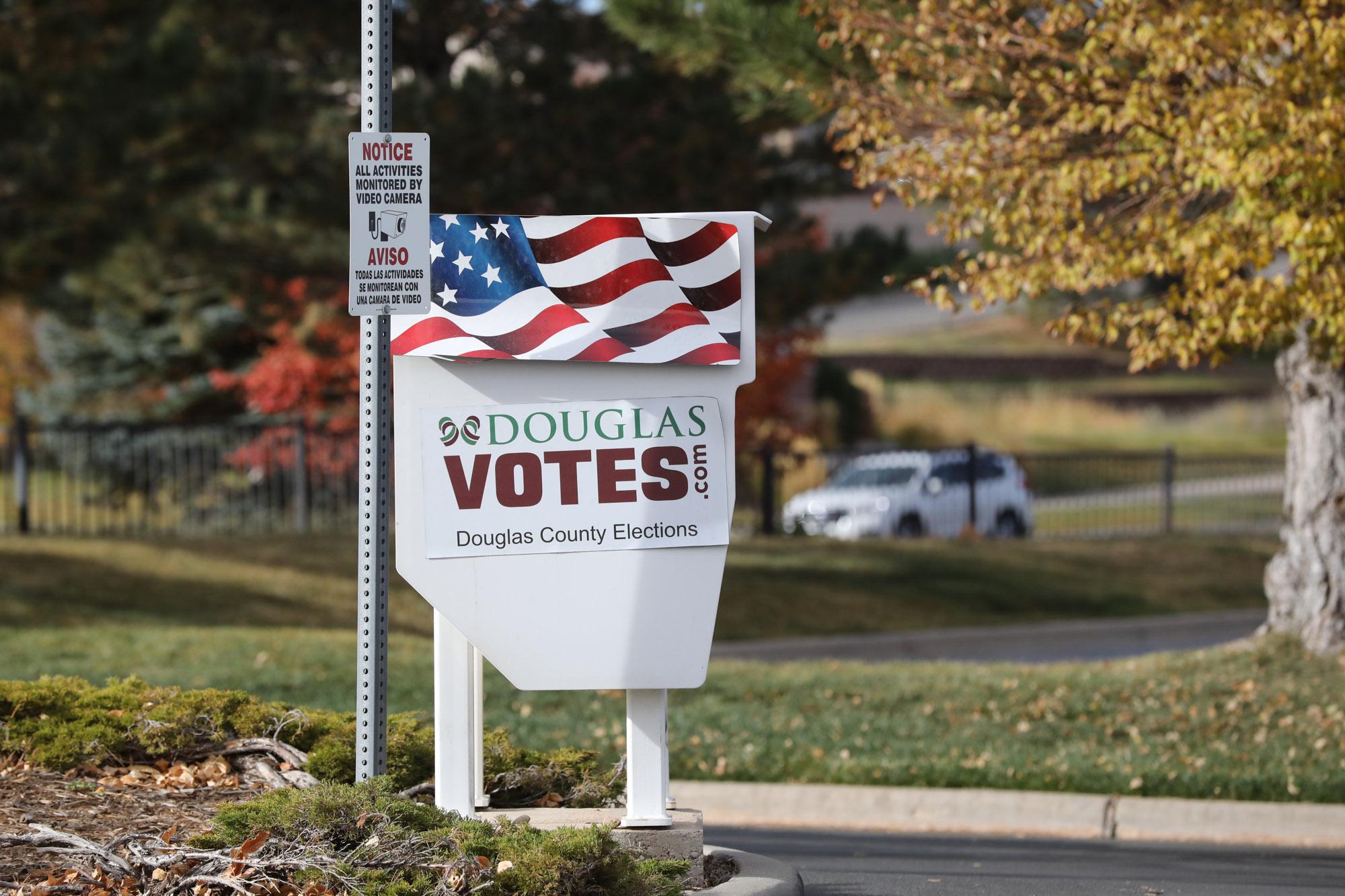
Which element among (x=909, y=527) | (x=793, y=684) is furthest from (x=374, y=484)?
(x=909, y=527)

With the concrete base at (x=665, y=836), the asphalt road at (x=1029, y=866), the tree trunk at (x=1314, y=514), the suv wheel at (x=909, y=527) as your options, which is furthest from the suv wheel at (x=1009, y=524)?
the concrete base at (x=665, y=836)

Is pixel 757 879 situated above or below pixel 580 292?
below

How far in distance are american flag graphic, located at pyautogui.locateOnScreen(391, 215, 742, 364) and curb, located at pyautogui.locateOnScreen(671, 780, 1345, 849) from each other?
3812 millimetres

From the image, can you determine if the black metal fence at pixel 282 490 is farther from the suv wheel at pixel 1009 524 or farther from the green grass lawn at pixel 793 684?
the green grass lawn at pixel 793 684

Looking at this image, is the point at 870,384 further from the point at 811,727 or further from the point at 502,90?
the point at 811,727

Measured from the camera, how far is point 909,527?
25406 millimetres

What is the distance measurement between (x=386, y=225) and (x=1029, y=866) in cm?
411

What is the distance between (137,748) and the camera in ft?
20.1

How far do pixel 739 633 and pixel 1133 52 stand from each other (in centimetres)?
804

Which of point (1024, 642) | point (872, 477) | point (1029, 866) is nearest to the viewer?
point (1029, 866)

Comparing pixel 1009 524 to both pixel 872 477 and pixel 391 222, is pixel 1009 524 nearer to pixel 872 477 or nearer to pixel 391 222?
pixel 872 477

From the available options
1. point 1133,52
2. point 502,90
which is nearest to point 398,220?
point 1133,52

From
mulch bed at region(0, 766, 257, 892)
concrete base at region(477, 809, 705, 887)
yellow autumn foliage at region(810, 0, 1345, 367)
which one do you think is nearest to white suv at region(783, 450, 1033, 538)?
yellow autumn foliage at region(810, 0, 1345, 367)

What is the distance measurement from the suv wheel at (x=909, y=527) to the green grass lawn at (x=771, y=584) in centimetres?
462
